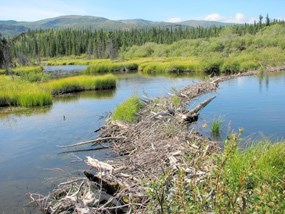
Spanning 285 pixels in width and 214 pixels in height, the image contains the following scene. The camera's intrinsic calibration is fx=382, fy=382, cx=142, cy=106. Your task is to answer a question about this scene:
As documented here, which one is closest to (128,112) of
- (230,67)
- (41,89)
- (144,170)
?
(144,170)

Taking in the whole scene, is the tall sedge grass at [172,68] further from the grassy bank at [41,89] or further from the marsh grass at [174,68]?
the grassy bank at [41,89]

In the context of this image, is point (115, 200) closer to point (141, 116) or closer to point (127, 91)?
point (141, 116)

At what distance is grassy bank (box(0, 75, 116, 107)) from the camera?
29.1 metres

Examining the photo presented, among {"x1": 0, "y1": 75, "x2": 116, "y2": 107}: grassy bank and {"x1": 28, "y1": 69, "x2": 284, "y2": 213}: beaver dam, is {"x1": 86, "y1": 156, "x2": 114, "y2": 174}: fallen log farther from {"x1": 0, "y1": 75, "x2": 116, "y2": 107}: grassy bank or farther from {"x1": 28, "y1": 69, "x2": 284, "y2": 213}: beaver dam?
{"x1": 0, "y1": 75, "x2": 116, "y2": 107}: grassy bank

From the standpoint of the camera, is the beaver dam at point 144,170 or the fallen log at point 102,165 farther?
the fallen log at point 102,165

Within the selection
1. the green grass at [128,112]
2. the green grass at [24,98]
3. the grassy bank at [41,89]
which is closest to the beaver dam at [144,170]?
the green grass at [128,112]

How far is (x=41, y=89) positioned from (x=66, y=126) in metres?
12.6

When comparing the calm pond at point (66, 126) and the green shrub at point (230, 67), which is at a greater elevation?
the green shrub at point (230, 67)

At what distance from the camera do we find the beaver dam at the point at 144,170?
529 centimetres

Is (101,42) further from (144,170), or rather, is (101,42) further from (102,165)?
(144,170)

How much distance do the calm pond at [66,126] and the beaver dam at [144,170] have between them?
95 centimetres

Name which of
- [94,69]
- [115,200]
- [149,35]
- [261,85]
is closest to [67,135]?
[115,200]

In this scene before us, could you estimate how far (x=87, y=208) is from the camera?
342 inches

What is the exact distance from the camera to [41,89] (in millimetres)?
32969
